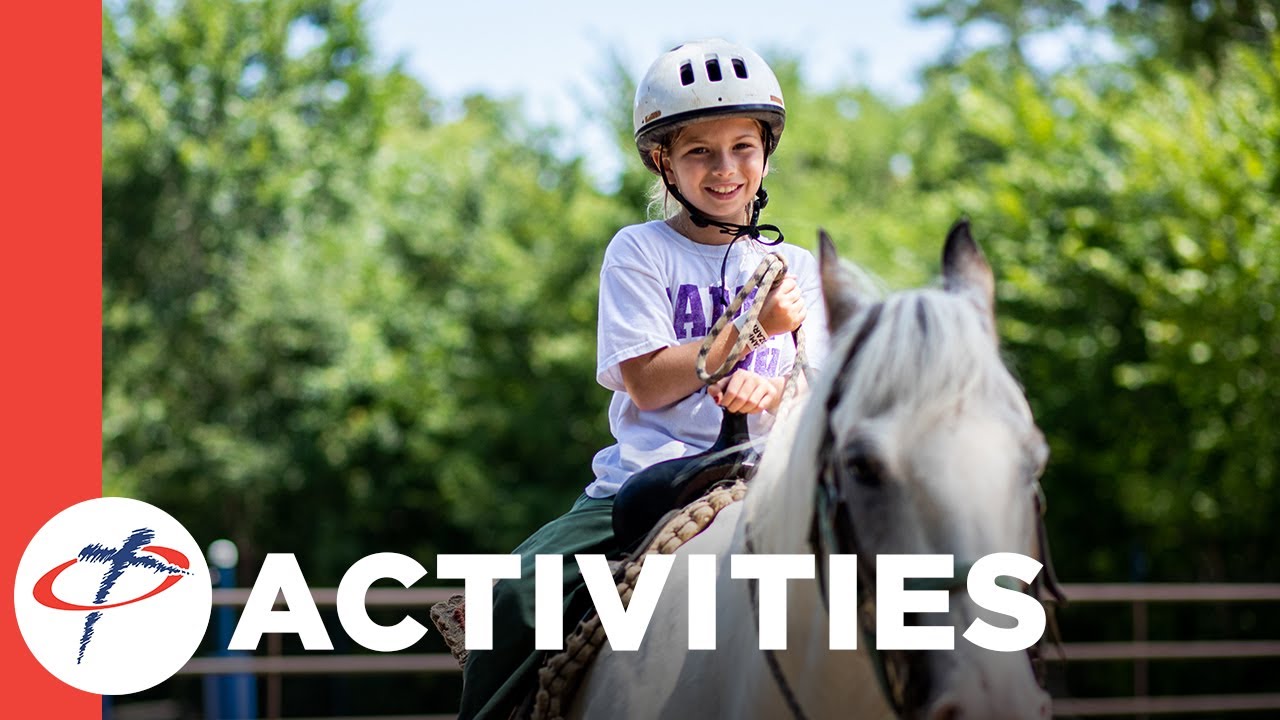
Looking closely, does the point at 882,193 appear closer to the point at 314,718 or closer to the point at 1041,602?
the point at 314,718

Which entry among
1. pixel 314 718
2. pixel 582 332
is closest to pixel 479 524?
Answer: pixel 582 332

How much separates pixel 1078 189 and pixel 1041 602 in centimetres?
1366

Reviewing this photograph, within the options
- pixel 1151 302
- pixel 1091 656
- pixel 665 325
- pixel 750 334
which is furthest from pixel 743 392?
pixel 1151 302

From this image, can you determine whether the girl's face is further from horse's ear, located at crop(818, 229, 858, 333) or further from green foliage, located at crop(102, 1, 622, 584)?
green foliage, located at crop(102, 1, 622, 584)

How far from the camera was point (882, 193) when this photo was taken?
78.2 feet

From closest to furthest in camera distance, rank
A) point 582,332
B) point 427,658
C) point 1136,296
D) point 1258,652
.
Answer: point 427,658, point 1258,652, point 1136,296, point 582,332

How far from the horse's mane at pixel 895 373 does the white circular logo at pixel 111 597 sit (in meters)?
4.10

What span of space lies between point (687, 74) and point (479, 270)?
1906 centimetres

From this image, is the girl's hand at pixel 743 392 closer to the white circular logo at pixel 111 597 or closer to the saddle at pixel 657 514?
the saddle at pixel 657 514

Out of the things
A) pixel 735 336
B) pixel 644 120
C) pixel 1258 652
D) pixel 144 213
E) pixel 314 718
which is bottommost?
pixel 314 718

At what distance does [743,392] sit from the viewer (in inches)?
104

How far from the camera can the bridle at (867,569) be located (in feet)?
6.01

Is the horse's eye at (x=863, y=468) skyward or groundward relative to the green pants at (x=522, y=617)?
skyward

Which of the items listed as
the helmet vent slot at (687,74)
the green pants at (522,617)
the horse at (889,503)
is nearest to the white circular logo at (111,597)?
the green pants at (522,617)
